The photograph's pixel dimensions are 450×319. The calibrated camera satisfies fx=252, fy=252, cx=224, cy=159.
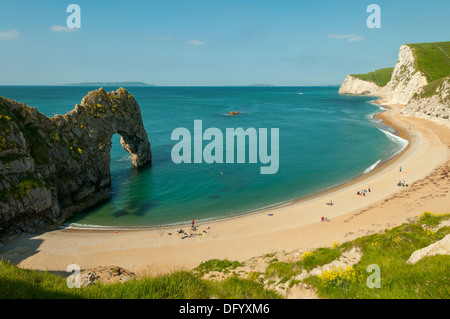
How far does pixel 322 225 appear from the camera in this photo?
90.2 ft

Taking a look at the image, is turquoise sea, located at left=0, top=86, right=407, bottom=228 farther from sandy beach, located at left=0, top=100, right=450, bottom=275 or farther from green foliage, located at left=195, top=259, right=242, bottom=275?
green foliage, located at left=195, top=259, right=242, bottom=275

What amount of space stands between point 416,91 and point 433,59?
30.7 meters

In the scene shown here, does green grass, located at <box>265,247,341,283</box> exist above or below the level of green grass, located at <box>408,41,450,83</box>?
below

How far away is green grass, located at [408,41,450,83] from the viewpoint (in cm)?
10631

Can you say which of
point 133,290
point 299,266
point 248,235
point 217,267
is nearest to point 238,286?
point 133,290

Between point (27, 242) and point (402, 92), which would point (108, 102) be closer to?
point (27, 242)

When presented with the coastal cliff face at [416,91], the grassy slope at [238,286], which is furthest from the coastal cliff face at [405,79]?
the grassy slope at [238,286]

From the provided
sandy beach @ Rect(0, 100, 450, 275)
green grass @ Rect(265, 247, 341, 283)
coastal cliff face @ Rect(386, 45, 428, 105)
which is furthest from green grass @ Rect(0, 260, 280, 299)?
coastal cliff face @ Rect(386, 45, 428, 105)

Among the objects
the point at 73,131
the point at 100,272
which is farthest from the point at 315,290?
the point at 73,131

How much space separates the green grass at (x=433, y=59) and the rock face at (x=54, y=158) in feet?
407

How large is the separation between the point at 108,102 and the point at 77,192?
47.8 ft

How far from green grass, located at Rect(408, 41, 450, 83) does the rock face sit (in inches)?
4879

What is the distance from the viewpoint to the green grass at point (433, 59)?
106m

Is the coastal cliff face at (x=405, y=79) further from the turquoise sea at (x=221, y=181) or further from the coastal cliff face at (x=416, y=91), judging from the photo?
the turquoise sea at (x=221, y=181)
